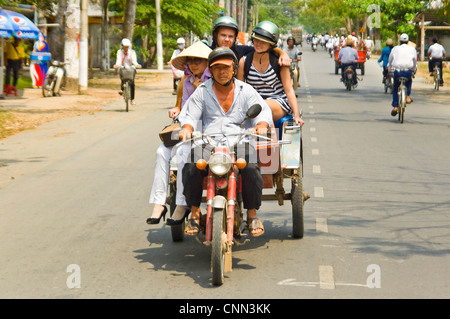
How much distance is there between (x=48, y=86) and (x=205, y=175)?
20.1 metres

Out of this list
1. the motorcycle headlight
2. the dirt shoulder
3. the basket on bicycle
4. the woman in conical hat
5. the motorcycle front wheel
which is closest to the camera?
the motorcycle headlight

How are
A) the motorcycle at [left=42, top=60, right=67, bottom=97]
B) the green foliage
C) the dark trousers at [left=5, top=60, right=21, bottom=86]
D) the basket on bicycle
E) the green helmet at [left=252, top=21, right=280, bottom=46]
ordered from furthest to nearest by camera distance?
the green foliage → the dark trousers at [left=5, top=60, right=21, bottom=86] → the motorcycle at [left=42, top=60, right=67, bottom=97] → the basket on bicycle → the green helmet at [left=252, top=21, right=280, bottom=46]

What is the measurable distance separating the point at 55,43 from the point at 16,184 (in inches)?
840

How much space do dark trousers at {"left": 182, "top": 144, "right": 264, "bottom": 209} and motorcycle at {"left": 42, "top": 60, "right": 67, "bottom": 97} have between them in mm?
19569

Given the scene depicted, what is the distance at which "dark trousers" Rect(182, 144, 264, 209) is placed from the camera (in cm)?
648

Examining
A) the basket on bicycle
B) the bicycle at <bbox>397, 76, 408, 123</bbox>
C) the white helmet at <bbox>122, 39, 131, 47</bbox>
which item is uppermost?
the white helmet at <bbox>122, 39, 131, 47</bbox>

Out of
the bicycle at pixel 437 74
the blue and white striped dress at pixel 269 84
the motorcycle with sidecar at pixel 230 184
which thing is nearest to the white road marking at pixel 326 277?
the motorcycle with sidecar at pixel 230 184

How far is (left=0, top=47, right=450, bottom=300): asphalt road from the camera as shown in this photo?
6066 millimetres

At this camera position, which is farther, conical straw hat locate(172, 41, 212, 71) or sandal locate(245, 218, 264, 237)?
conical straw hat locate(172, 41, 212, 71)

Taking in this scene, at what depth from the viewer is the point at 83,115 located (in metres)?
20.8

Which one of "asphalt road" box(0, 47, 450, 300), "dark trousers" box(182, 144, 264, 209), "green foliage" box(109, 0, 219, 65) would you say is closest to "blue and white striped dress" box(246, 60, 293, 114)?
"asphalt road" box(0, 47, 450, 300)

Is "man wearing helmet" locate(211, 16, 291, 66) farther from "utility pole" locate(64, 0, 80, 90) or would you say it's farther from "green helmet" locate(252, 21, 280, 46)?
"utility pole" locate(64, 0, 80, 90)

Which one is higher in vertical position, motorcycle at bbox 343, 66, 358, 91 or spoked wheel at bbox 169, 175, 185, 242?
motorcycle at bbox 343, 66, 358, 91

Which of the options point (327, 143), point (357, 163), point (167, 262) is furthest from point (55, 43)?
point (167, 262)
